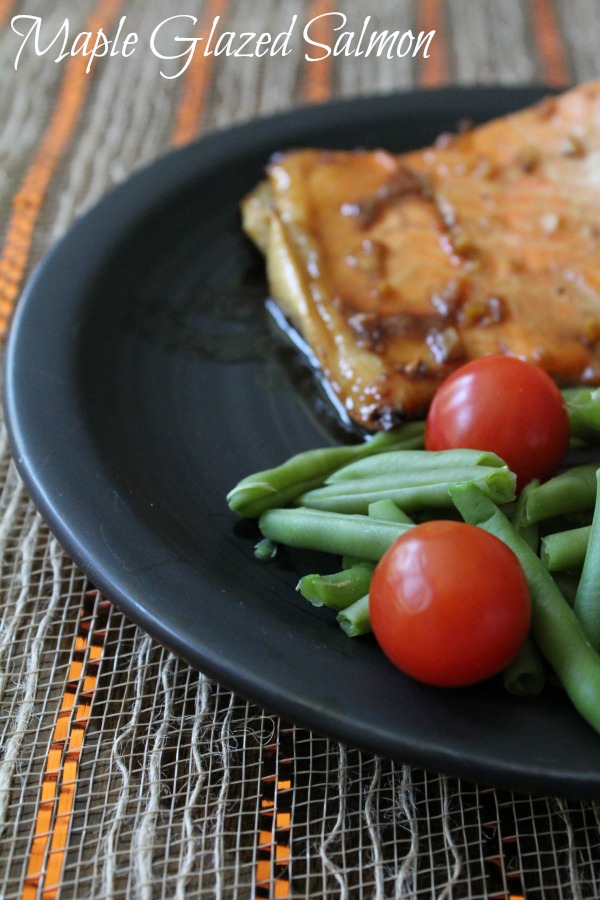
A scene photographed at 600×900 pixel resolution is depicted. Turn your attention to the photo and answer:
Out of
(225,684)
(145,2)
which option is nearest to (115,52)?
(145,2)

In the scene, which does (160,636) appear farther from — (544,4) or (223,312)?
(544,4)

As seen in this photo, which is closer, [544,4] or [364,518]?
[364,518]

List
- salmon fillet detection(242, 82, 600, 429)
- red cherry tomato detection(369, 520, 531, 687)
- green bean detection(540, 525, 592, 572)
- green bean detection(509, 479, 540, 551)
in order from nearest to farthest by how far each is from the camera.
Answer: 1. red cherry tomato detection(369, 520, 531, 687)
2. green bean detection(540, 525, 592, 572)
3. green bean detection(509, 479, 540, 551)
4. salmon fillet detection(242, 82, 600, 429)

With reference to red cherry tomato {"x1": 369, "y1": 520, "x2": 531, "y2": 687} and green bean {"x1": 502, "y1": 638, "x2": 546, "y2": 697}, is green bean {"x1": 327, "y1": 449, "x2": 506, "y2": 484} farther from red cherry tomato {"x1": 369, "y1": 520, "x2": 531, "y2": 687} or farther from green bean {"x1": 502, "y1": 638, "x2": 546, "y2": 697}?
green bean {"x1": 502, "y1": 638, "x2": 546, "y2": 697}

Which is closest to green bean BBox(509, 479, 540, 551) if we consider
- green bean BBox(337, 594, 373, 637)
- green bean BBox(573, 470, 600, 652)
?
green bean BBox(573, 470, 600, 652)

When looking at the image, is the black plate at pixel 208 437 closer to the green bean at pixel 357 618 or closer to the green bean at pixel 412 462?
the green bean at pixel 357 618

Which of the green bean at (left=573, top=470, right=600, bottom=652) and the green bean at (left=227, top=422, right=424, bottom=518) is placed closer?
the green bean at (left=573, top=470, right=600, bottom=652)
